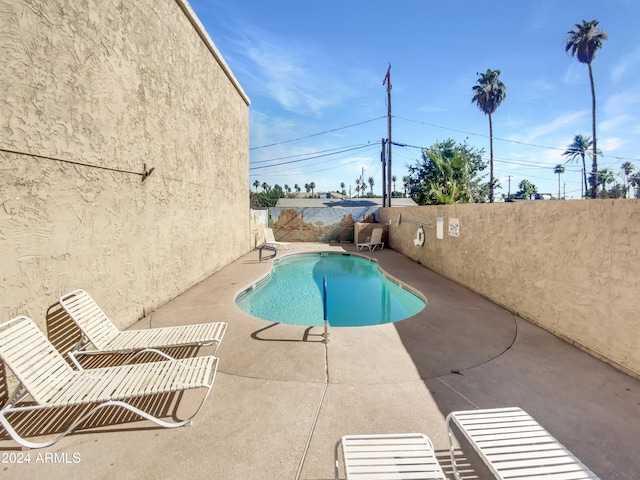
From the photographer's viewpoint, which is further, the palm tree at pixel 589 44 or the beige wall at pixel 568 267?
the palm tree at pixel 589 44

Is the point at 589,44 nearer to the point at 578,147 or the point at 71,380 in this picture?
the point at 578,147

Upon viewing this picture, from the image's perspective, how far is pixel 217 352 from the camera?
3.98m

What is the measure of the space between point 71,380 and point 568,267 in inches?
253

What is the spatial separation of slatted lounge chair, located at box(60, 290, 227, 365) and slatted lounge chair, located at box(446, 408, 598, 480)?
2.81m

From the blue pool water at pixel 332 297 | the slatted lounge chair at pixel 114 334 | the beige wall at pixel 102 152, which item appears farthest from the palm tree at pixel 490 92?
the slatted lounge chair at pixel 114 334

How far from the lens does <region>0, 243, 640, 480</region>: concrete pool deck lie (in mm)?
2172

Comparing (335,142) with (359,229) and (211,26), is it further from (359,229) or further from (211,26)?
(211,26)

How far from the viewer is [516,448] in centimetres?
181

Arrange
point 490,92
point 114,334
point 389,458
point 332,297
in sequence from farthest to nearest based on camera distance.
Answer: point 490,92, point 332,297, point 114,334, point 389,458

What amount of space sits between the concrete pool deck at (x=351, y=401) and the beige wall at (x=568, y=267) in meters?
0.34

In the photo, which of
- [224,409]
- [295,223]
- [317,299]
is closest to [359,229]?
[295,223]

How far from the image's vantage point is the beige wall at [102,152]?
309cm

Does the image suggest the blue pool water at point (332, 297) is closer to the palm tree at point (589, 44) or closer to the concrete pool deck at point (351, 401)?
the concrete pool deck at point (351, 401)

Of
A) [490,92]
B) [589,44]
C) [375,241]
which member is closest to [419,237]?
[375,241]
